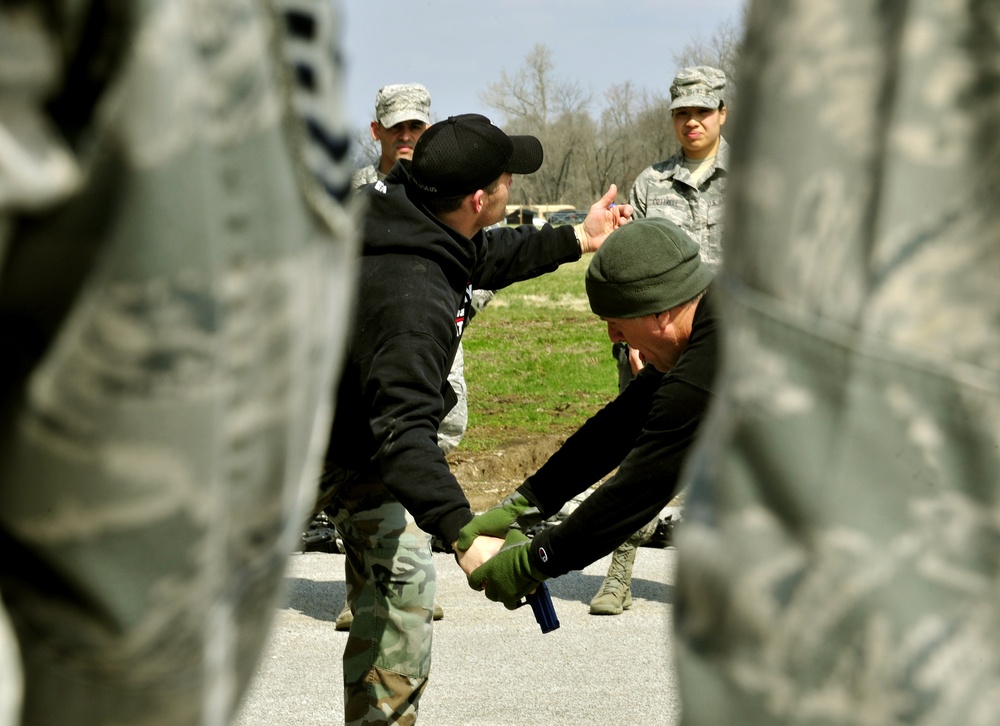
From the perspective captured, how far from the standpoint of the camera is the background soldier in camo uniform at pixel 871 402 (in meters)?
1.02

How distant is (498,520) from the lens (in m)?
3.55

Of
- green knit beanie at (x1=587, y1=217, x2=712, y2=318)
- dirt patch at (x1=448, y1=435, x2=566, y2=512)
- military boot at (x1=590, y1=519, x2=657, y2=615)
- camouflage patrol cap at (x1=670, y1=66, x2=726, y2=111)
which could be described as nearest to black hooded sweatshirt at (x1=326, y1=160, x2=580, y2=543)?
green knit beanie at (x1=587, y1=217, x2=712, y2=318)

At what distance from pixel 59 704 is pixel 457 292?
3.10 meters

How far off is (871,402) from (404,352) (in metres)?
2.59

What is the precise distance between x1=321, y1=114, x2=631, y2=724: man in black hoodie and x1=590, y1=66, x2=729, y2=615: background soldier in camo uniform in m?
2.18

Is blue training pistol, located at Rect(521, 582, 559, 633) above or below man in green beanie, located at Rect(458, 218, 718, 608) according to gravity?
below

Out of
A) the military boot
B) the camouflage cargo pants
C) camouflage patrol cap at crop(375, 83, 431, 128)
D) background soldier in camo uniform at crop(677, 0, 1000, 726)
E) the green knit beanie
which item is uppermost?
background soldier in camo uniform at crop(677, 0, 1000, 726)

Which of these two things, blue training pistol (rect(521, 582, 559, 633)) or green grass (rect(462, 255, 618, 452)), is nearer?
blue training pistol (rect(521, 582, 559, 633))

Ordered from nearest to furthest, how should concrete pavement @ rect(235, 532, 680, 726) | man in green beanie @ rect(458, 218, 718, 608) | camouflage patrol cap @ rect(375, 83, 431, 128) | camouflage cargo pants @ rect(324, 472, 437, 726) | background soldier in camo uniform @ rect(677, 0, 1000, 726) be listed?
background soldier in camo uniform @ rect(677, 0, 1000, 726) → man in green beanie @ rect(458, 218, 718, 608) → camouflage cargo pants @ rect(324, 472, 437, 726) → concrete pavement @ rect(235, 532, 680, 726) → camouflage patrol cap @ rect(375, 83, 431, 128)

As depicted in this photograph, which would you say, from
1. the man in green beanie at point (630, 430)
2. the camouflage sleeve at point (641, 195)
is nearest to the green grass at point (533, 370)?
the camouflage sleeve at point (641, 195)

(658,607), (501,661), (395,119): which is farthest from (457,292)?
(395,119)

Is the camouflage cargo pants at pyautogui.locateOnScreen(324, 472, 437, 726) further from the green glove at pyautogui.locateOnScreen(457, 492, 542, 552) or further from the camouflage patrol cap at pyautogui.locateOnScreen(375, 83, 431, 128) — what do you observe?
the camouflage patrol cap at pyautogui.locateOnScreen(375, 83, 431, 128)

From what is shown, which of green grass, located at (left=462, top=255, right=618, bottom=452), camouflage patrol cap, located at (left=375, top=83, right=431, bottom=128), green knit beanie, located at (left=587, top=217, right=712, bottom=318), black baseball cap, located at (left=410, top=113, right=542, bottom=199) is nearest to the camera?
green knit beanie, located at (left=587, top=217, right=712, bottom=318)

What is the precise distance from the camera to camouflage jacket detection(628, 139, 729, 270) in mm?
6242
